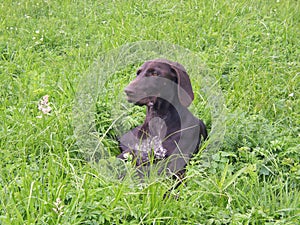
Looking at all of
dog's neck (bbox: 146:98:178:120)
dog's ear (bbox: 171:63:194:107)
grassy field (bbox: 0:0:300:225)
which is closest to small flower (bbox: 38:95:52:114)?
grassy field (bbox: 0:0:300:225)

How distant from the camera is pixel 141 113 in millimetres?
4027

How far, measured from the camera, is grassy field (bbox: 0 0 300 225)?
9.03ft

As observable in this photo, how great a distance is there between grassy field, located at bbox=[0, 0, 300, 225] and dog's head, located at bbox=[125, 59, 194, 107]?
0.43 meters

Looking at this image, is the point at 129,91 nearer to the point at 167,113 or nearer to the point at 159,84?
the point at 159,84

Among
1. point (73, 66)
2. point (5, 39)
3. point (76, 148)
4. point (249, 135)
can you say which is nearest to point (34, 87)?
point (73, 66)

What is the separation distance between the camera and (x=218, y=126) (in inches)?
143

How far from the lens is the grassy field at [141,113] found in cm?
275

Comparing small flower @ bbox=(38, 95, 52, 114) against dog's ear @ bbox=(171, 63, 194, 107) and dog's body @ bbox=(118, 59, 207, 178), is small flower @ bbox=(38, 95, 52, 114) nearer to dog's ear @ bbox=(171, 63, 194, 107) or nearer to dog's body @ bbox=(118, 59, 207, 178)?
dog's body @ bbox=(118, 59, 207, 178)

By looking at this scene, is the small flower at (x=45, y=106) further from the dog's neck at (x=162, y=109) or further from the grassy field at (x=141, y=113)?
the dog's neck at (x=162, y=109)

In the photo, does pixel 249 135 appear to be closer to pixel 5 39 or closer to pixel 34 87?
pixel 34 87

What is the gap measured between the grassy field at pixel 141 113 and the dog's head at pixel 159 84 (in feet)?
1.41

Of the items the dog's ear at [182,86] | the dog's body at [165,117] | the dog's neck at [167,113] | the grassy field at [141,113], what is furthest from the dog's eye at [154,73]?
the grassy field at [141,113]

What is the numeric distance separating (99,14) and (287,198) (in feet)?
13.4

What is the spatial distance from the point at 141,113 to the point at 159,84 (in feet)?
2.75
